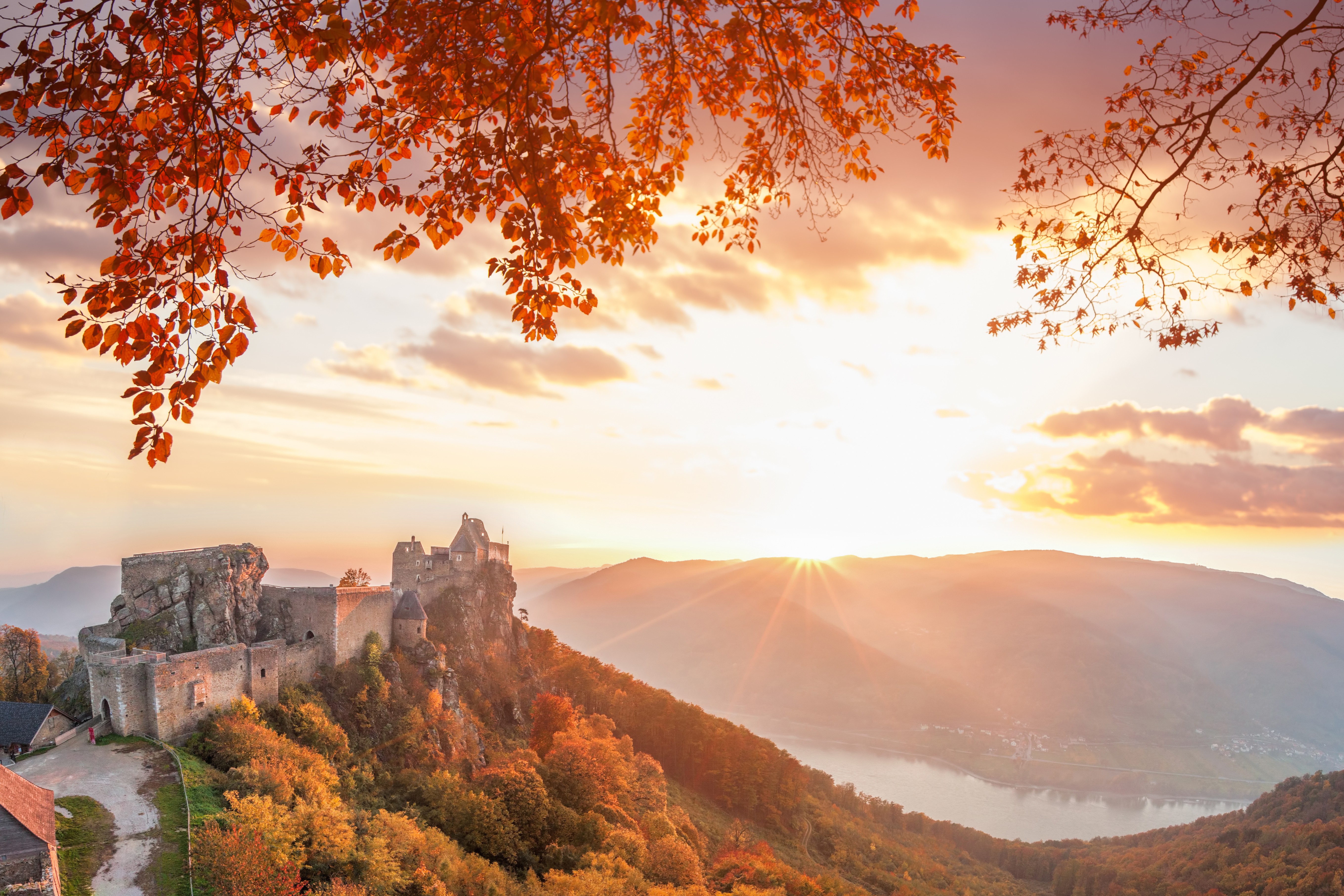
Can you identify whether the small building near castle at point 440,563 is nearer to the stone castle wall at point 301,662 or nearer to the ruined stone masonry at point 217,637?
the ruined stone masonry at point 217,637

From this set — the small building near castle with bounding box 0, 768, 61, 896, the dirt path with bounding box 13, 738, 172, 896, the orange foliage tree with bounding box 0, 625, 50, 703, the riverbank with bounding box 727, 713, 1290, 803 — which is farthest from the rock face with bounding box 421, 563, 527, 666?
the riverbank with bounding box 727, 713, 1290, 803

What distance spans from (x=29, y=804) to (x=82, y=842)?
1.95 meters

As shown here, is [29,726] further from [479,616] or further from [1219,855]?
[1219,855]

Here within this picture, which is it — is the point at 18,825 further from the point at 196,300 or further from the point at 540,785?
the point at 540,785

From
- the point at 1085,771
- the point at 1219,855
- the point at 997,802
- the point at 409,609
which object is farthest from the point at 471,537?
the point at 1085,771

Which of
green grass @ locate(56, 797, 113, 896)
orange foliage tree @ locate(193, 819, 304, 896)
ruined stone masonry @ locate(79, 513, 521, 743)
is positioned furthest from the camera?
ruined stone masonry @ locate(79, 513, 521, 743)

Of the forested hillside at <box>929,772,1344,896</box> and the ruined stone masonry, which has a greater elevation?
the ruined stone masonry

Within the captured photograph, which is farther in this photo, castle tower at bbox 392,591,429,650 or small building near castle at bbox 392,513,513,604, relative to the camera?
small building near castle at bbox 392,513,513,604

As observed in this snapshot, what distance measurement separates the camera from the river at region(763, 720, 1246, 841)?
132 m

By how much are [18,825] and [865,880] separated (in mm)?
61720

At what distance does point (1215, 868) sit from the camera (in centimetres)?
8694

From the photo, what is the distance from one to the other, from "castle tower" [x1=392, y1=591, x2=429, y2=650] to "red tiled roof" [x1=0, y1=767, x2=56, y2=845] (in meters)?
19.2

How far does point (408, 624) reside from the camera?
122ft

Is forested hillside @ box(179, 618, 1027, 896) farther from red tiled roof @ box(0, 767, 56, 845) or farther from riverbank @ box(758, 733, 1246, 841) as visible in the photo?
riverbank @ box(758, 733, 1246, 841)
